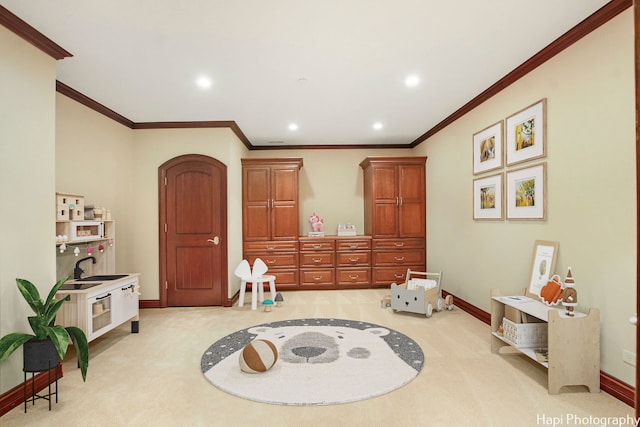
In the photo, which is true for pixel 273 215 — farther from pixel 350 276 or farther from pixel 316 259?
pixel 350 276

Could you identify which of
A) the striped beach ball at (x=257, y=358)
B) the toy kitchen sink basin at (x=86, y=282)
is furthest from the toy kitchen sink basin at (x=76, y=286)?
the striped beach ball at (x=257, y=358)

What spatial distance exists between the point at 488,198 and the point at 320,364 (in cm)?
265

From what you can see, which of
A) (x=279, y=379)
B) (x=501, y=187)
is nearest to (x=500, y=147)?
(x=501, y=187)

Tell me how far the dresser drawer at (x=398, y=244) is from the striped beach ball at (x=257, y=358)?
11.5 ft

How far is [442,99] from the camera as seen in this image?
409 cm

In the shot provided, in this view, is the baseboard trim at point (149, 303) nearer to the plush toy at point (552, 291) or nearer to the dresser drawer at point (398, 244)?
the dresser drawer at point (398, 244)

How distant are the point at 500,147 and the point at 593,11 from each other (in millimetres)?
1483

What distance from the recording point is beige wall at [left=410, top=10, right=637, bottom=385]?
2238mm

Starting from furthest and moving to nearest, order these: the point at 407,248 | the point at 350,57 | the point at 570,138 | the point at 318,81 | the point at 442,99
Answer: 1. the point at 407,248
2. the point at 442,99
3. the point at 318,81
4. the point at 350,57
5. the point at 570,138

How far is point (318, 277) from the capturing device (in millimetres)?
5902

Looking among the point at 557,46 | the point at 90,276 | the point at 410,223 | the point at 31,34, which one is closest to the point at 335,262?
the point at 410,223

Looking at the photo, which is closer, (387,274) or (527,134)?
(527,134)

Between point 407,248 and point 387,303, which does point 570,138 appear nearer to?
point 387,303

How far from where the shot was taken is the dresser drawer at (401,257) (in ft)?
19.5
